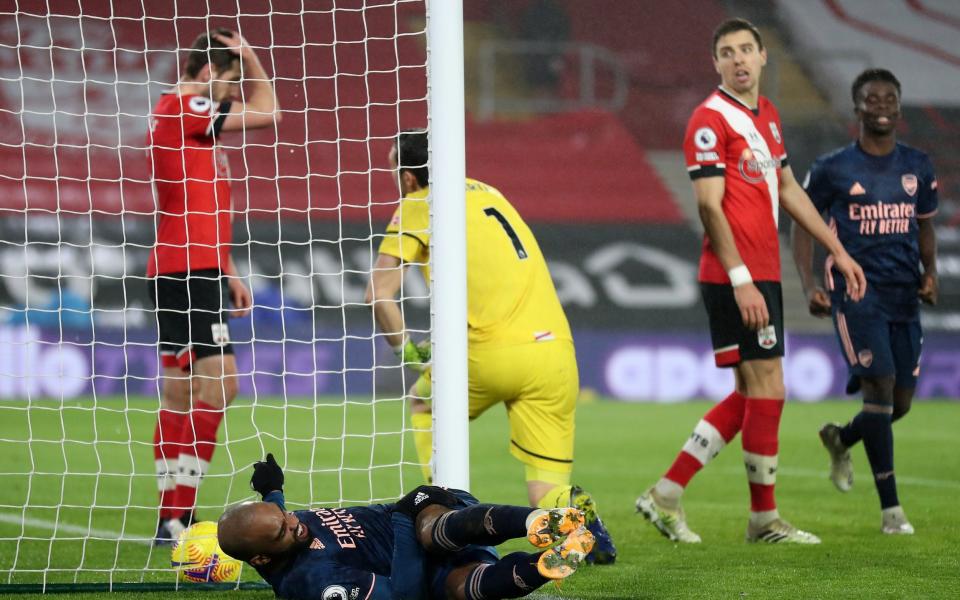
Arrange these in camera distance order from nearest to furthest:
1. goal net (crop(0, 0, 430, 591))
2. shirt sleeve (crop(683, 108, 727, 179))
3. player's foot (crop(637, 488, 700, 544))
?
shirt sleeve (crop(683, 108, 727, 179)) < player's foot (crop(637, 488, 700, 544)) < goal net (crop(0, 0, 430, 591))

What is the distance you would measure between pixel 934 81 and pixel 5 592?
1805 cm

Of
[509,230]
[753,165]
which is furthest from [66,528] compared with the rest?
[753,165]

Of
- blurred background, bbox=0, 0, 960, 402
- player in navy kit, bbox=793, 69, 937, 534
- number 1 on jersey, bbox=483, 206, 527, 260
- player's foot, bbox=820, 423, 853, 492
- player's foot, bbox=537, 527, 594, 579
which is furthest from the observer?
blurred background, bbox=0, 0, 960, 402

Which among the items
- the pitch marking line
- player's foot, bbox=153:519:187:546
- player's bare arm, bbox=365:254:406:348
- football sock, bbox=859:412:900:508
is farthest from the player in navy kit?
the pitch marking line

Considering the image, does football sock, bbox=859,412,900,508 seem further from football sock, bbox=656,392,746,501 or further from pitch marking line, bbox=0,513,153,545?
pitch marking line, bbox=0,513,153,545

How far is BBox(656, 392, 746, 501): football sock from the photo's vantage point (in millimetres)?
5363

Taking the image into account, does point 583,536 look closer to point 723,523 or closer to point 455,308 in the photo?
point 455,308

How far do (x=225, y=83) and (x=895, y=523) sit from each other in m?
3.47

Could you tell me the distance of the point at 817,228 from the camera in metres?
5.25

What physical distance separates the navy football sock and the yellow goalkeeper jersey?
67.7 inches

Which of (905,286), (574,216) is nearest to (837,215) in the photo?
(905,286)

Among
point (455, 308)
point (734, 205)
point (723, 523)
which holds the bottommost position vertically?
point (723, 523)

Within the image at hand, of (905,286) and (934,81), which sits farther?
(934,81)

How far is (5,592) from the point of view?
4203mm
